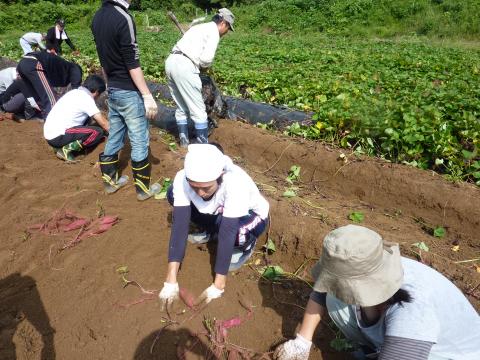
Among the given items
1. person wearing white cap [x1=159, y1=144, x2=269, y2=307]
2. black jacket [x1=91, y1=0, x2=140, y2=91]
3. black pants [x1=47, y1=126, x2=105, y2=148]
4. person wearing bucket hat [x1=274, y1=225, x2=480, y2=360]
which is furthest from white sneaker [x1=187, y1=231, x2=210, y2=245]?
black pants [x1=47, y1=126, x2=105, y2=148]

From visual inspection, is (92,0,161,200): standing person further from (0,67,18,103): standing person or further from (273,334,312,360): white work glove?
(0,67,18,103): standing person

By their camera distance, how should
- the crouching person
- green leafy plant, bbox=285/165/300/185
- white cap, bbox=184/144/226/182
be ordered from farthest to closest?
the crouching person, green leafy plant, bbox=285/165/300/185, white cap, bbox=184/144/226/182

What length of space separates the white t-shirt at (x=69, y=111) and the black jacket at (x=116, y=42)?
4.05 ft

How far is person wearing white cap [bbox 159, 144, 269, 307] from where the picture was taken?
6.48 ft

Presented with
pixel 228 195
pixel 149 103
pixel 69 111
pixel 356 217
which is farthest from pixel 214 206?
pixel 69 111

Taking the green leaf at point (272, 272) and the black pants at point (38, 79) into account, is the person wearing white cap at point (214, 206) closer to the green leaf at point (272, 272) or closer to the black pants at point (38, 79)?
the green leaf at point (272, 272)

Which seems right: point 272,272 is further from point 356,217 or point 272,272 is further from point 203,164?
point 203,164

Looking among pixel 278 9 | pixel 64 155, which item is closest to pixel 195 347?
pixel 64 155

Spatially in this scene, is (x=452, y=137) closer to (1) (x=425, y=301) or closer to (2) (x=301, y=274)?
(2) (x=301, y=274)

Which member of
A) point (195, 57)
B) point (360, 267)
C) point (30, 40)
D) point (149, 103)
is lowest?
point (30, 40)

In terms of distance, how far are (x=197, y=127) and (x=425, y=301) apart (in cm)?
333

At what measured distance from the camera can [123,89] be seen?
322 centimetres

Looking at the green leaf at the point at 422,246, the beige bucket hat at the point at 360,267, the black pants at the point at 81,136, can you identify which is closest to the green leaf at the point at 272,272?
the green leaf at the point at 422,246

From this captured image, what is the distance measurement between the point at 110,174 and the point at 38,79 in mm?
2673
